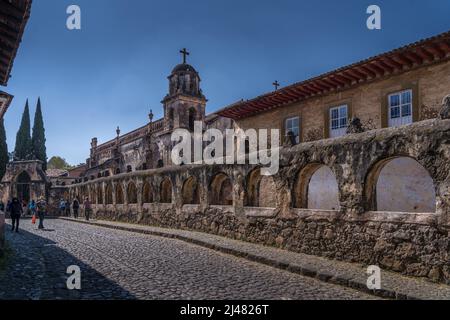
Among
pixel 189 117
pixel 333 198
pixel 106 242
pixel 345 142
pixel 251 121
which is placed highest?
pixel 189 117

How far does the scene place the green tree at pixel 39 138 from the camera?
154 feet

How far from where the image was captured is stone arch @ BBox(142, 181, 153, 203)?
1803 cm

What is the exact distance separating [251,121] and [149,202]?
6818 mm

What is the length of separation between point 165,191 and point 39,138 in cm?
3853

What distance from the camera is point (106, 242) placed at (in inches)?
468

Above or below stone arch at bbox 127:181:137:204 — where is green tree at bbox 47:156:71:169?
above

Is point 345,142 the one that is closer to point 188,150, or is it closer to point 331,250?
point 331,250

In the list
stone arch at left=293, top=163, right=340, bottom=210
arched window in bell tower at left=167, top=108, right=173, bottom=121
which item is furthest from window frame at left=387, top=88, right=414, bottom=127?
arched window in bell tower at left=167, top=108, right=173, bottom=121

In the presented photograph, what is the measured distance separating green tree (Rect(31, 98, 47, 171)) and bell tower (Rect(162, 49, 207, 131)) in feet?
92.0

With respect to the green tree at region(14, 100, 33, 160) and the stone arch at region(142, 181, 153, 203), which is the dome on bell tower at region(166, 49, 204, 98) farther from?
the green tree at region(14, 100, 33, 160)

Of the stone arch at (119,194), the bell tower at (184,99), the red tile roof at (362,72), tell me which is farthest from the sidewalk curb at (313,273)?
the bell tower at (184,99)

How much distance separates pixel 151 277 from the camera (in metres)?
6.77
